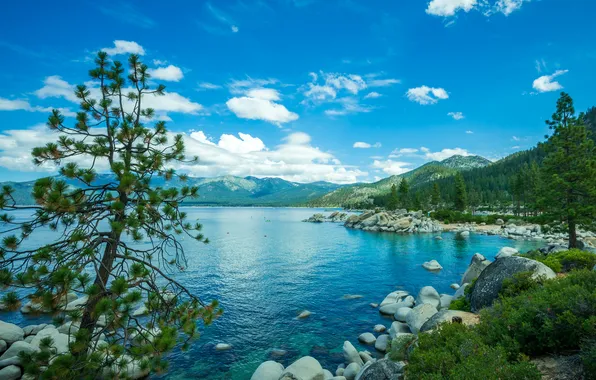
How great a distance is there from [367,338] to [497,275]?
7.96m

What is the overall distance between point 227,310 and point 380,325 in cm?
1137

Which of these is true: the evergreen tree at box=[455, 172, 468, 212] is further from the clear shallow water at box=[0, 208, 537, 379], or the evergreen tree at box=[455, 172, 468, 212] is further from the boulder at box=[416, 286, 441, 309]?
the boulder at box=[416, 286, 441, 309]

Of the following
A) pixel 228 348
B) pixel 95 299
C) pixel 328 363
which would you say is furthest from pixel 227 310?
pixel 95 299

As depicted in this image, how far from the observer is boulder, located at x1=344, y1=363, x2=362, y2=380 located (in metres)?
12.7

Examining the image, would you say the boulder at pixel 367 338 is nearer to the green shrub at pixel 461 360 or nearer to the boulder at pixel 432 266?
the green shrub at pixel 461 360

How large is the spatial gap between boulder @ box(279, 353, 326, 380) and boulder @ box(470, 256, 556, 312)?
30.3 feet

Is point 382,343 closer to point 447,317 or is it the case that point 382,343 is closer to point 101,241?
point 447,317

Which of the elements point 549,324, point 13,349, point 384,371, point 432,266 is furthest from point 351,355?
point 432,266

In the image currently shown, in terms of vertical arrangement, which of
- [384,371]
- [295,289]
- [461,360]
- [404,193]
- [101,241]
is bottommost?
[295,289]

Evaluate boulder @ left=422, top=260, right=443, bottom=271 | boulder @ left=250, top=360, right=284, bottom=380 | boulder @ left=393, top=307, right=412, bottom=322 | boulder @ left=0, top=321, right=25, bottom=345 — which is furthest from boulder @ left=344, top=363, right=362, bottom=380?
boulder @ left=422, top=260, right=443, bottom=271

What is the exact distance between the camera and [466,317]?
13.4 m

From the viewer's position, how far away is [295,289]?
2702 centimetres

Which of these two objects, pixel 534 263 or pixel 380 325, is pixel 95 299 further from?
pixel 534 263

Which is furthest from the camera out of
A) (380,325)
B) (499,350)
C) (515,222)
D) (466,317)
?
(515,222)
